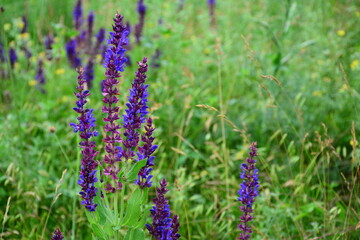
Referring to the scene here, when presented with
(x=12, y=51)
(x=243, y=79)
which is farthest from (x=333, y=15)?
(x=12, y=51)

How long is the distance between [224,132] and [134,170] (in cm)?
169

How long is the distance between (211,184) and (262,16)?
7.65 ft

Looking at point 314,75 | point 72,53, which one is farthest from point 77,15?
point 314,75

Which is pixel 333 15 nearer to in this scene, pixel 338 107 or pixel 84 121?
pixel 338 107

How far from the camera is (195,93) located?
3.33 meters

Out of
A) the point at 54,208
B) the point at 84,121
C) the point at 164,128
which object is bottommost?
the point at 54,208

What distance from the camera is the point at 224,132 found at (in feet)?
10.5

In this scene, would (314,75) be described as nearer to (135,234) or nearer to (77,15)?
(77,15)

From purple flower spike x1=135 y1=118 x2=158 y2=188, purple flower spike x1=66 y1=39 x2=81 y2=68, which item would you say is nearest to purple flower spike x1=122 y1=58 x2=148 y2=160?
purple flower spike x1=135 y1=118 x2=158 y2=188

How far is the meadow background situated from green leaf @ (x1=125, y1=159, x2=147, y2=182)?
435mm

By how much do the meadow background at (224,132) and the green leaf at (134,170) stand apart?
435 millimetres

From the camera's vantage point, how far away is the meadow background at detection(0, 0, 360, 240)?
2445mm

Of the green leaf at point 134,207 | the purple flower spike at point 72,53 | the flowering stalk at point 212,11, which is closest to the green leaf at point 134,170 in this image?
the green leaf at point 134,207

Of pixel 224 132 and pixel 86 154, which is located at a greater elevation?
pixel 86 154
